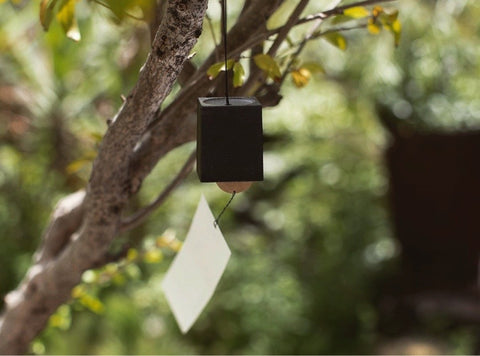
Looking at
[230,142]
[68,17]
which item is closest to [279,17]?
[68,17]

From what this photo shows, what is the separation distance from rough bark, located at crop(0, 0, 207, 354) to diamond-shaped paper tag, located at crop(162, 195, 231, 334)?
10 centimetres

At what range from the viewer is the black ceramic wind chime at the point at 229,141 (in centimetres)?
60

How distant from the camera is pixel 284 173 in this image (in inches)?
129

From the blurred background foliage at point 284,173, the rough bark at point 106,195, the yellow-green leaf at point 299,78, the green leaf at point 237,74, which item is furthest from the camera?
the blurred background foliage at point 284,173

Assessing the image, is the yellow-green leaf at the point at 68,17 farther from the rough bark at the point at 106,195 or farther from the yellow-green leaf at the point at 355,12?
the yellow-green leaf at the point at 355,12

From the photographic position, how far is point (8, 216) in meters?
2.87

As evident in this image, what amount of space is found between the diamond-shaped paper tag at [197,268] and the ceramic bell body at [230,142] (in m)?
0.10

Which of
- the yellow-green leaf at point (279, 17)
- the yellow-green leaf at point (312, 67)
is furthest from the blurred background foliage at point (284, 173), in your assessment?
the yellow-green leaf at point (312, 67)

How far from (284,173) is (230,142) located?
8.80ft

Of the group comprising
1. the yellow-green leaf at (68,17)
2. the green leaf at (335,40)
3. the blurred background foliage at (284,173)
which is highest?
the yellow-green leaf at (68,17)

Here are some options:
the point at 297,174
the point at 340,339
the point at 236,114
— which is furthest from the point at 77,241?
the point at 297,174

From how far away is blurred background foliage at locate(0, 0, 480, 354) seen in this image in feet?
8.11

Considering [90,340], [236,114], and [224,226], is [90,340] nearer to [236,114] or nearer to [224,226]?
[224,226]

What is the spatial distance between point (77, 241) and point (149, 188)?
1.96 metres
